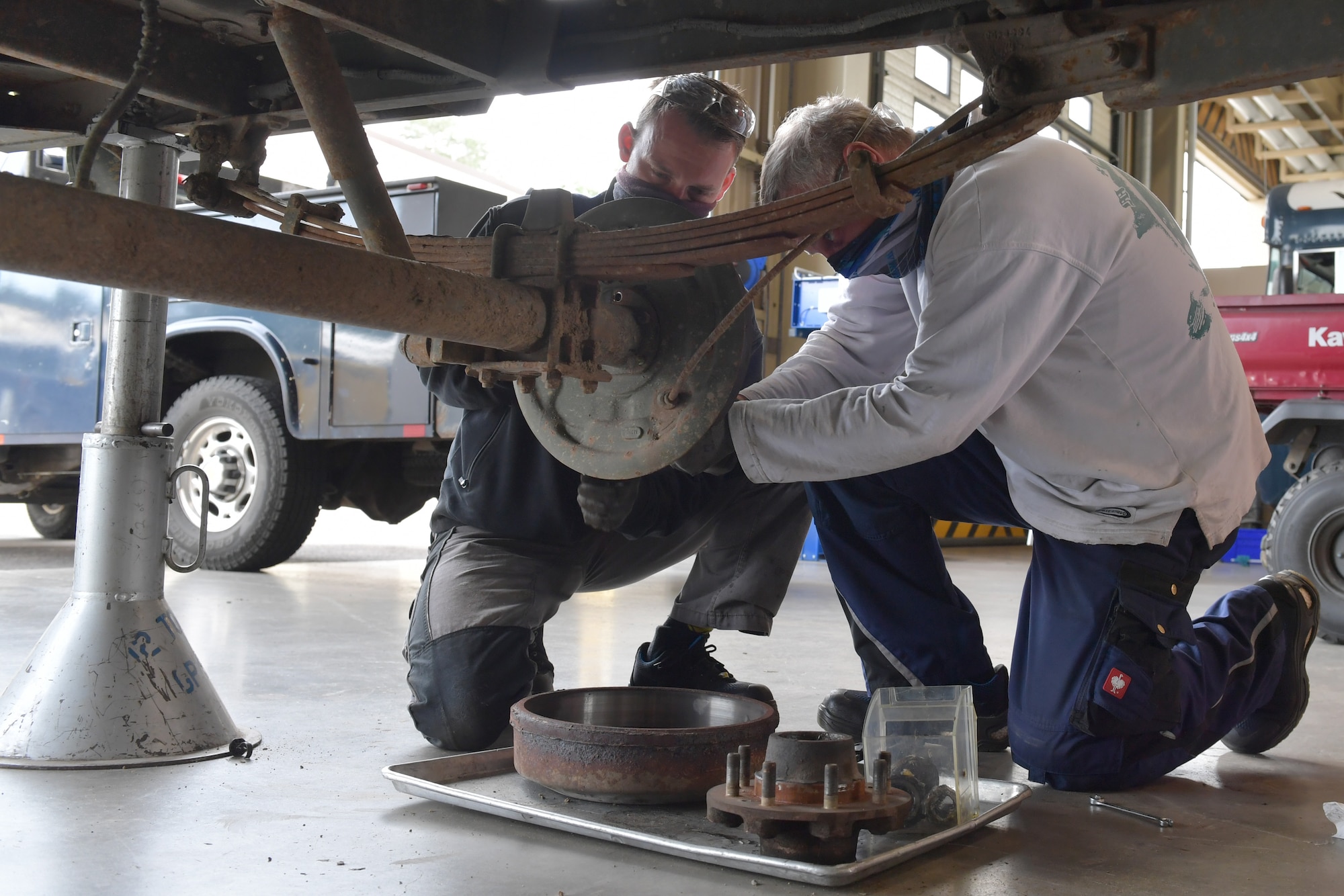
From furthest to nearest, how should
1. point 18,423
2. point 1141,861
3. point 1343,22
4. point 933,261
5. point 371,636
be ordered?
point 18,423 → point 371,636 → point 933,261 → point 1141,861 → point 1343,22

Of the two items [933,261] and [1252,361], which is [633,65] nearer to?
[933,261]

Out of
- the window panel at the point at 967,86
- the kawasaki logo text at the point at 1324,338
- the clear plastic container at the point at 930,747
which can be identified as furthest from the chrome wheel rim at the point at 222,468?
the window panel at the point at 967,86

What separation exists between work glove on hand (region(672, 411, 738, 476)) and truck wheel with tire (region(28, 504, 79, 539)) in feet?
19.6

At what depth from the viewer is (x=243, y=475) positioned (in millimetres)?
4766

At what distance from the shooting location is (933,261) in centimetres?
157

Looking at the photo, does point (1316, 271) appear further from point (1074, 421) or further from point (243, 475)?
point (243, 475)

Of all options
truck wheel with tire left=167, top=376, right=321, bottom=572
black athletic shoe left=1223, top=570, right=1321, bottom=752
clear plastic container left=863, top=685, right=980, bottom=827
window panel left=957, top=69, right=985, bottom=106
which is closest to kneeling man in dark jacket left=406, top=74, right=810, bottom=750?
clear plastic container left=863, top=685, right=980, bottom=827

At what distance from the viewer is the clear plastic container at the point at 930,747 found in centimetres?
142

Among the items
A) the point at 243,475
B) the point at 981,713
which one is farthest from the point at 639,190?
the point at 243,475

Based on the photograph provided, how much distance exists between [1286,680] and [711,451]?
1097 millimetres

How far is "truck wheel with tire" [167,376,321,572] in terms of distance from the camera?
461cm

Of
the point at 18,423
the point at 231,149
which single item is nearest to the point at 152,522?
the point at 231,149

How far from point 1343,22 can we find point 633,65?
876 millimetres

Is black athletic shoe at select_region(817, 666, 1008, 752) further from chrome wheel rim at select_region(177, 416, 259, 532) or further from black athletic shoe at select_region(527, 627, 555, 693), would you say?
chrome wheel rim at select_region(177, 416, 259, 532)
